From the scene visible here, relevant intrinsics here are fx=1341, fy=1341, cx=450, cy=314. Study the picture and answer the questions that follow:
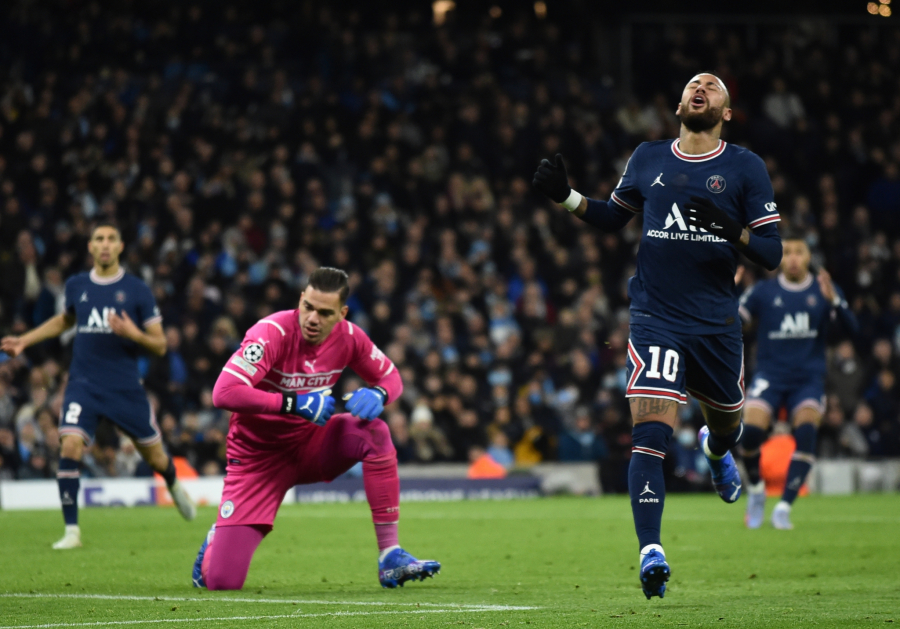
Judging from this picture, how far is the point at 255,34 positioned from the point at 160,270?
19.1 feet

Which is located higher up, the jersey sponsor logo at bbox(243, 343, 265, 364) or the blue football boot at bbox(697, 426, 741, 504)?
the jersey sponsor logo at bbox(243, 343, 265, 364)

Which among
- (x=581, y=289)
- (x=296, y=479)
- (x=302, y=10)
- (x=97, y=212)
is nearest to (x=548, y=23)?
(x=302, y=10)

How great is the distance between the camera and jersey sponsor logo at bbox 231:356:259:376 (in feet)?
25.1

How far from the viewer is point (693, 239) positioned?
23.4ft

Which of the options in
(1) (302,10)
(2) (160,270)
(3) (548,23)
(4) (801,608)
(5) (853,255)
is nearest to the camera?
(4) (801,608)

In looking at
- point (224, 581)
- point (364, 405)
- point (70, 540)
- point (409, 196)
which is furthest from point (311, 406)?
point (409, 196)

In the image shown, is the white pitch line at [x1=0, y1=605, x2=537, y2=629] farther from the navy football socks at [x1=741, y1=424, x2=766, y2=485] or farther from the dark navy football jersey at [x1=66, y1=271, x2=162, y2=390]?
the navy football socks at [x1=741, y1=424, x2=766, y2=485]

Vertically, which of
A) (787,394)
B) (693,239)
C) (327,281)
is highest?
(693,239)

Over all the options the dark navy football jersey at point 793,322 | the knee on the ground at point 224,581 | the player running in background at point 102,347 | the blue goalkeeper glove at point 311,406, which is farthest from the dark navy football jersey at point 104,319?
the dark navy football jersey at point 793,322

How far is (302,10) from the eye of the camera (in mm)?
25281

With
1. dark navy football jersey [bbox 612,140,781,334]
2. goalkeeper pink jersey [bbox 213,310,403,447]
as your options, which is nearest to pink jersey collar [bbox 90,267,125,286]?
goalkeeper pink jersey [bbox 213,310,403,447]

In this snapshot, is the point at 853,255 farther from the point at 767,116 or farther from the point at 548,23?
the point at 548,23

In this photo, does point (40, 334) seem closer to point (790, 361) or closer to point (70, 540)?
point (70, 540)

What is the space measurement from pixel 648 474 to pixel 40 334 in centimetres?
677
